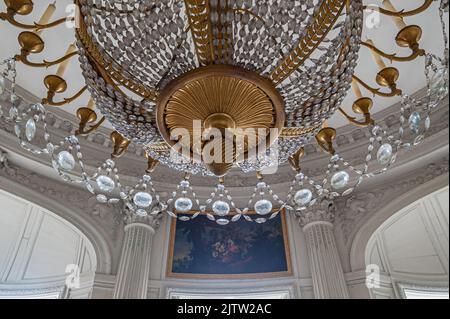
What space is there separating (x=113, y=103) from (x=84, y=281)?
11.4ft

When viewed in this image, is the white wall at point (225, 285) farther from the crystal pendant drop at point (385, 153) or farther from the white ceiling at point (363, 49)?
the crystal pendant drop at point (385, 153)

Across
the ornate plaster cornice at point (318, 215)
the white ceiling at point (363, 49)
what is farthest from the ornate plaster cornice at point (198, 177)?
the ornate plaster cornice at point (318, 215)

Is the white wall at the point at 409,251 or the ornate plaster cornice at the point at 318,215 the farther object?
the ornate plaster cornice at the point at 318,215

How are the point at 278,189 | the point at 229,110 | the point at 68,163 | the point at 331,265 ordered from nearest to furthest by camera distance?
1. the point at 229,110
2. the point at 68,163
3. the point at 331,265
4. the point at 278,189

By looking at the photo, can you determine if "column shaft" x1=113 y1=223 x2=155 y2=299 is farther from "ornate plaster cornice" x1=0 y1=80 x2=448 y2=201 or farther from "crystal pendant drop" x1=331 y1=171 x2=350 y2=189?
"crystal pendant drop" x1=331 y1=171 x2=350 y2=189

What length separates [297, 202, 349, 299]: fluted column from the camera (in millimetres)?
4312

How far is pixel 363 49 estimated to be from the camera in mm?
4285

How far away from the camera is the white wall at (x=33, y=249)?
5.73 meters

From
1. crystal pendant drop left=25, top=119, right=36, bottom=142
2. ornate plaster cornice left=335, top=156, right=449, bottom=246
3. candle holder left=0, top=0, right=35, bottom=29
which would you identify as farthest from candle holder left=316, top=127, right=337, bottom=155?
ornate plaster cornice left=335, top=156, right=449, bottom=246

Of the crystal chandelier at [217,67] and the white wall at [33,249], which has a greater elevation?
the white wall at [33,249]

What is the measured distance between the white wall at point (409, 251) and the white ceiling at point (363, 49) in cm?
154

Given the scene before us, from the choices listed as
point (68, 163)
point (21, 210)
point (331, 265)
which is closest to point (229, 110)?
point (68, 163)

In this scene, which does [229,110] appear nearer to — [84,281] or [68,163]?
[68,163]
